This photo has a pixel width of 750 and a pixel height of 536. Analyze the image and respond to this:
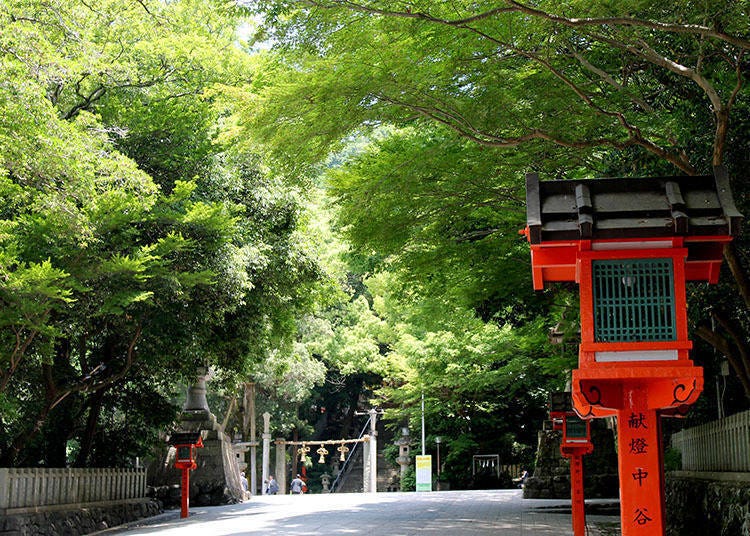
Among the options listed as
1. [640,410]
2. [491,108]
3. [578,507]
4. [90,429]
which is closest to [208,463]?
[90,429]

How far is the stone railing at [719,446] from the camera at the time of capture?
33.0ft

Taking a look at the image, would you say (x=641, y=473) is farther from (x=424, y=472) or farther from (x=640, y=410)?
(x=424, y=472)

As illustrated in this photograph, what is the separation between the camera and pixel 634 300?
6.41m

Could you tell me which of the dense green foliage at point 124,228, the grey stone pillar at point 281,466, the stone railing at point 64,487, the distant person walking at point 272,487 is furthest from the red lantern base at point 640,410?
the grey stone pillar at point 281,466

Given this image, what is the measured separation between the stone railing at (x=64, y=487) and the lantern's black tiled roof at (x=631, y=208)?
10881mm

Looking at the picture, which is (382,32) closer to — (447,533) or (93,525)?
(447,533)

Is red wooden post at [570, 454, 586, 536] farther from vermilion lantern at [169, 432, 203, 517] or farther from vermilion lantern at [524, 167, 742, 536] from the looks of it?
vermilion lantern at [169, 432, 203, 517]

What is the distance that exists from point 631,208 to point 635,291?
64 cm

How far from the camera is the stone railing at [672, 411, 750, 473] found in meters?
10.1

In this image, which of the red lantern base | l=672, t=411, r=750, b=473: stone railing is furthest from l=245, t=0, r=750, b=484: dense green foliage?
the red lantern base

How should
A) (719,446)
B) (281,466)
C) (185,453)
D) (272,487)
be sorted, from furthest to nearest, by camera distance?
(281,466), (272,487), (185,453), (719,446)

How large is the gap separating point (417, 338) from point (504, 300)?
1908 cm

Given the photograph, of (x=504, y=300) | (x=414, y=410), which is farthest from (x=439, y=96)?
(x=414, y=410)

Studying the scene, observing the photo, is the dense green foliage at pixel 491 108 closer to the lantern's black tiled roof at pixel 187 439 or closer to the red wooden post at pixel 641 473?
the red wooden post at pixel 641 473
